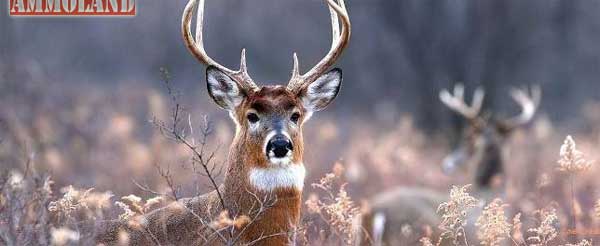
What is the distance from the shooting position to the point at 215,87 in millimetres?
7570

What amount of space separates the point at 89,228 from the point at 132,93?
16.5 m

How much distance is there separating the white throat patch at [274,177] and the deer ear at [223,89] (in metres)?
0.68

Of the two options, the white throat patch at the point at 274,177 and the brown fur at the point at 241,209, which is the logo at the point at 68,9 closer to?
the brown fur at the point at 241,209

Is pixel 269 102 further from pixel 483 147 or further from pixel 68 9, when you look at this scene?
pixel 483 147

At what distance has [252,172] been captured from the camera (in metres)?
7.07

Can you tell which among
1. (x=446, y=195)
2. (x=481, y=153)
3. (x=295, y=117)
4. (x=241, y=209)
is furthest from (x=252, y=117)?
(x=481, y=153)

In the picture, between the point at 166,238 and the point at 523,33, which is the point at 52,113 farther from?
the point at 166,238

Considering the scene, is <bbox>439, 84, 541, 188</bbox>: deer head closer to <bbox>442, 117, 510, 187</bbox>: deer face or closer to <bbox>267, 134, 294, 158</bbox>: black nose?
<bbox>442, 117, 510, 187</bbox>: deer face

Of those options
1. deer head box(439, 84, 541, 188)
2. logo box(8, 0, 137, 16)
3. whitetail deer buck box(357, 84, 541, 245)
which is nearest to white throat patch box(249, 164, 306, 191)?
whitetail deer buck box(357, 84, 541, 245)

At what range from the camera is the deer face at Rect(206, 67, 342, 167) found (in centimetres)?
704

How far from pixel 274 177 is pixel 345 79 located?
900 inches

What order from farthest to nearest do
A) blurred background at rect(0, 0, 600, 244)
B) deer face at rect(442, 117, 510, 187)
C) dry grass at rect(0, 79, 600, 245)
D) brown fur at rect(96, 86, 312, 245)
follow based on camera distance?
1. blurred background at rect(0, 0, 600, 244)
2. deer face at rect(442, 117, 510, 187)
3. dry grass at rect(0, 79, 600, 245)
4. brown fur at rect(96, 86, 312, 245)

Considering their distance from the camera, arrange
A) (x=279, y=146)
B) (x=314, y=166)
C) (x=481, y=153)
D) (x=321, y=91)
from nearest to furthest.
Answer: (x=279, y=146) < (x=321, y=91) < (x=481, y=153) < (x=314, y=166)

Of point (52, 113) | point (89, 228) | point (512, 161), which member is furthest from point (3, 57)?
point (89, 228)
